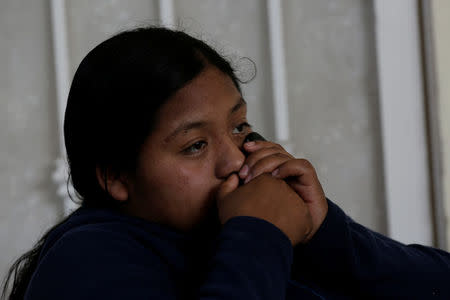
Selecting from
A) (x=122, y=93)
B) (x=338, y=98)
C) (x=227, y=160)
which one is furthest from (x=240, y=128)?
(x=338, y=98)

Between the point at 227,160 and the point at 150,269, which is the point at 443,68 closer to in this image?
the point at 227,160

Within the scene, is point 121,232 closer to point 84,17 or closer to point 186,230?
point 186,230

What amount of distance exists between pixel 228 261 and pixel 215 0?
1390mm

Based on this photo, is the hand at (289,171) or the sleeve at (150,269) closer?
the sleeve at (150,269)

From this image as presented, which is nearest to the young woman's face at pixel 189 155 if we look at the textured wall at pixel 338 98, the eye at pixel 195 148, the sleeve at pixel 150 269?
the eye at pixel 195 148

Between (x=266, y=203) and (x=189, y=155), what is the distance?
15 centimetres

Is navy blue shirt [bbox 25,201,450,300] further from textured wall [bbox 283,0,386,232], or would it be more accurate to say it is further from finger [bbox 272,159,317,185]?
textured wall [bbox 283,0,386,232]

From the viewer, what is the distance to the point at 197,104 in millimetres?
833

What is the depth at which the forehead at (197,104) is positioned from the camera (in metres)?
0.83

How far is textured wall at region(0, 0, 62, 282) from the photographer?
1.96 meters

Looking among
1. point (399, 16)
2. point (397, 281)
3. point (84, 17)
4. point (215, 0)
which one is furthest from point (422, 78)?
point (84, 17)

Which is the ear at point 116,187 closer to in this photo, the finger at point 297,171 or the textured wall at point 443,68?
the finger at point 297,171

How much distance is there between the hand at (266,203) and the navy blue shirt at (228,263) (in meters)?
0.03

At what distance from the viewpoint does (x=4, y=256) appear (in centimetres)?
198
